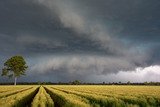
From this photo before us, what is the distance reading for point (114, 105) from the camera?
19.3 metres

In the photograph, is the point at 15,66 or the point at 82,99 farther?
the point at 15,66

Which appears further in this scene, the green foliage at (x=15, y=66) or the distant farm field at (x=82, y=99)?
the green foliage at (x=15, y=66)

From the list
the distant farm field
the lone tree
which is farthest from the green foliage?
the distant farm field

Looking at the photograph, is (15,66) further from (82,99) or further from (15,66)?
(82,99)

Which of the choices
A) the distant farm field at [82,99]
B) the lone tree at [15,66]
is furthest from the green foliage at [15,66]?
the distant farm field at [82,99]

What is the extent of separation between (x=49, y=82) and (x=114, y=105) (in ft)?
590

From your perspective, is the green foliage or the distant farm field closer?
the distant farm field

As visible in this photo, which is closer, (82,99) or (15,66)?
(82,99)

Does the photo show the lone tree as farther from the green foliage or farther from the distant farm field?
the distant farm field

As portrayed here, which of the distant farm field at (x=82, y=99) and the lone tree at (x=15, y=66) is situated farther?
the lone tree at (x=15, y=66)

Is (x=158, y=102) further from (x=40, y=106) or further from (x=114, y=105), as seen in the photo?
(x=40, y=106)

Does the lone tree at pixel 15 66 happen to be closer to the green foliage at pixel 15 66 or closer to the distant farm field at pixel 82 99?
Answer: the green foliage at pixel 15 66

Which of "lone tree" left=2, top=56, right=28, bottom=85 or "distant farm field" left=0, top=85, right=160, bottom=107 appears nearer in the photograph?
"distant farm field" left=0, top=85, right=160, bottom=107

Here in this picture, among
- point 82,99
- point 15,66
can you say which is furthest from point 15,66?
point 82,99
